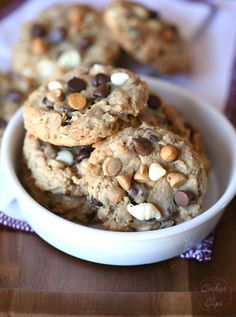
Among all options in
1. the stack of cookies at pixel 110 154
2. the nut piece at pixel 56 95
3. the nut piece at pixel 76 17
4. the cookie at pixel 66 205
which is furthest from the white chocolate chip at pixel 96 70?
the nut piece at pixel 76 17

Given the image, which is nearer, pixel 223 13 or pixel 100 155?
pixel 100 155

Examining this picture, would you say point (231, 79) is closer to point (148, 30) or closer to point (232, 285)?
point (148, 30)

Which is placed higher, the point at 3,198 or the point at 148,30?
the point at 148,30

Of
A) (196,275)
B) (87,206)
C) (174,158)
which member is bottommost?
(196,275)

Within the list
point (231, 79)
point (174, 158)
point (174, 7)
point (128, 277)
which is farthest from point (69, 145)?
point (174, 7)

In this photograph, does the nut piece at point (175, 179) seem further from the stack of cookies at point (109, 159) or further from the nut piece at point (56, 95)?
the nut piece at point (56, 95)

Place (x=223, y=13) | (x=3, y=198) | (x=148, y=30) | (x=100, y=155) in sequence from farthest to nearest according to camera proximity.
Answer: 1. (x=223, y=13)
2. (x=148, y=30)
3. (x=3, y=198)
4. (x=100, y=155)

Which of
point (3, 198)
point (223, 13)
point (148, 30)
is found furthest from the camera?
point (223, 13)
